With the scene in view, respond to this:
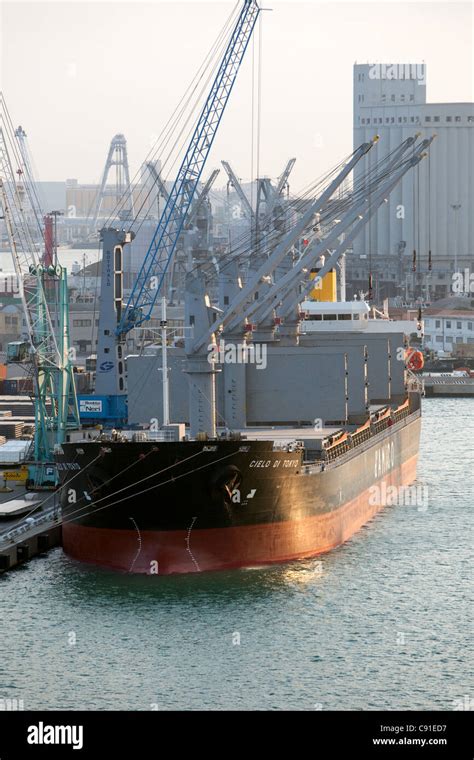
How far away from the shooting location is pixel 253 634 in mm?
31969

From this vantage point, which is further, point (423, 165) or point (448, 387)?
point (423, 165)

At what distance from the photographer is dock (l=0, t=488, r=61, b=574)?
38125mm

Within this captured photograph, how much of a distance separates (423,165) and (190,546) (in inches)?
5122

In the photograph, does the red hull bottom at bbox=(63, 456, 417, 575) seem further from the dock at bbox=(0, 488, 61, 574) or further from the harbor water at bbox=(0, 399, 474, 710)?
the dock at bbox=(0, 488, 61, 574)

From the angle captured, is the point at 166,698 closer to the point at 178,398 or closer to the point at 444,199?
the point at 178,398

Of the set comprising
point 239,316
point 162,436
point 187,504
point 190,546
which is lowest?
point 190,546

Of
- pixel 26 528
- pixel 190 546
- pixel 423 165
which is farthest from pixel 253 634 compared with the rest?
pixel 423 165

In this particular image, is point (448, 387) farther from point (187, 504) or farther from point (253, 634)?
point (253, 634)

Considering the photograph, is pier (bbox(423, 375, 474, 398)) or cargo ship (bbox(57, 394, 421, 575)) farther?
pier (bbox(423, 375, 474, 398))

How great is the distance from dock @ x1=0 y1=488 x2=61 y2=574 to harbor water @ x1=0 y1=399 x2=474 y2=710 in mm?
431

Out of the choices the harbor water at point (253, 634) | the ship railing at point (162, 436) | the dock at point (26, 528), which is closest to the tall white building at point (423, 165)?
the dock at point (26, 528)

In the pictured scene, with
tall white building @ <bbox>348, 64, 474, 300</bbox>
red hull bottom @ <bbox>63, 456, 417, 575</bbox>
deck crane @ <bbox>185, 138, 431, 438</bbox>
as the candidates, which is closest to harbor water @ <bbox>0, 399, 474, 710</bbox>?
red hull bottom @ <bbox>63, 456, 417, 575</bbox>

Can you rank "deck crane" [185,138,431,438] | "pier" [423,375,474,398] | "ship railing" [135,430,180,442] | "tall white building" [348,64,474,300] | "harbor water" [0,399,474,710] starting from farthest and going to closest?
"tall white building" [348,64,474,300]
"pier" [423,375,474,398]
"deck crane" [185,138,431,438]
"ship railing" [135,430,180,442]
"harbor water" [0,399,474,710]
